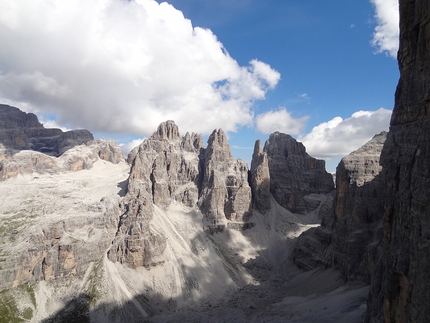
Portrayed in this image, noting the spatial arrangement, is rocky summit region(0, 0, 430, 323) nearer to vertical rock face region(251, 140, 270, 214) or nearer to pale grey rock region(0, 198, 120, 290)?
pale grey rock region(0, 198, 120, 290)

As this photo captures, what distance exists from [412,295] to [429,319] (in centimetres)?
303

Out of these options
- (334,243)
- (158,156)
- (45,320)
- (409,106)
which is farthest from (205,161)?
(409,106)

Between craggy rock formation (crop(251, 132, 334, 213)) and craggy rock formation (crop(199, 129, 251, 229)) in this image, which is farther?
craggy rock formation (crop(251, 132, 334, 213))

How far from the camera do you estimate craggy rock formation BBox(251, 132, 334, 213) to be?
14775 cm

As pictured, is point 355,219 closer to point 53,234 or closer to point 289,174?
point 289,174

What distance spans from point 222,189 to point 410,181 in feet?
351

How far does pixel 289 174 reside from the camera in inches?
6181

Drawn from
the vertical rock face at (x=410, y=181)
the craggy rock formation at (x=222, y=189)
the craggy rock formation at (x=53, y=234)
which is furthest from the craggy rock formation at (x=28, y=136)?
the vertical rock face at (x=410, y=181)

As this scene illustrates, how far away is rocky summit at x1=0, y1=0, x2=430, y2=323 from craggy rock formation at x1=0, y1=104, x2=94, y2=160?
8368mm

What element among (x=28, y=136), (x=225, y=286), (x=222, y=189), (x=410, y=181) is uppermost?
(x=28, y=136)

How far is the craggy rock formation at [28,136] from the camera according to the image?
568ft

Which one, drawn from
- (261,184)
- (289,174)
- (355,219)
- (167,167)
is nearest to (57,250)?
(167,167)

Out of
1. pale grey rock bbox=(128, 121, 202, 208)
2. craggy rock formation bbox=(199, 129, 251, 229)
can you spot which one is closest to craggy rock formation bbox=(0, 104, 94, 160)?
pale grey rock bbox=(128, 121, 202, 208)

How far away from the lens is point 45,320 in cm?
7156
